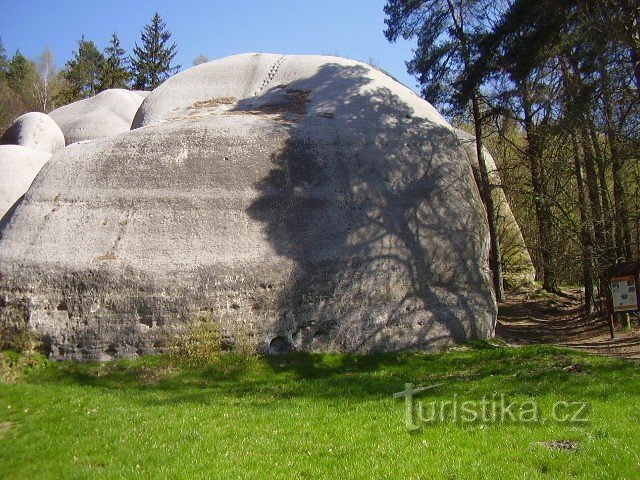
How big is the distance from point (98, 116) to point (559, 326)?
19.8 m

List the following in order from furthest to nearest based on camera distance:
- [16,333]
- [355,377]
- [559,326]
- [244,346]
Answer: [559,326], [244,346], [16,333], [355,377]

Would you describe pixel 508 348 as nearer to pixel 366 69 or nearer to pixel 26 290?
pixel 366 69

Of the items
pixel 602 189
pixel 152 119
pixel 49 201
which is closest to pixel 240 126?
pixel 152 119

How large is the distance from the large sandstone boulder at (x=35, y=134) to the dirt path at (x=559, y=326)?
15790mm

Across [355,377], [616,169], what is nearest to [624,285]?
[616,169]

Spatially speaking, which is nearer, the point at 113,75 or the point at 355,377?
the point at 355,377

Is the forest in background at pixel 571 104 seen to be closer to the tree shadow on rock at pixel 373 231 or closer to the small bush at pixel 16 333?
the tree shadow on rock at pixel 373 231

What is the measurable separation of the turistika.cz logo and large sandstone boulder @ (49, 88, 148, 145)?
18.5 metres

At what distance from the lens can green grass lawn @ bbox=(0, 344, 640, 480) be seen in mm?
6469

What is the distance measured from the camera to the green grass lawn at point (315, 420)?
647 centimetres

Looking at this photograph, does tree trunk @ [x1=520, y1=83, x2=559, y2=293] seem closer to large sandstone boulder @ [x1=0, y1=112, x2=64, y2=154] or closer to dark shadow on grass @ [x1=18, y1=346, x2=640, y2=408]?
dark shadow on grass @ [x1=18, y1=346, x2=640, y2=408]

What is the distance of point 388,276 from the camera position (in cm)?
1370

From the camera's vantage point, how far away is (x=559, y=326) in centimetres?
1925

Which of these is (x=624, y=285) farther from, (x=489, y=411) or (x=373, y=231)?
(x=489, y=411)
